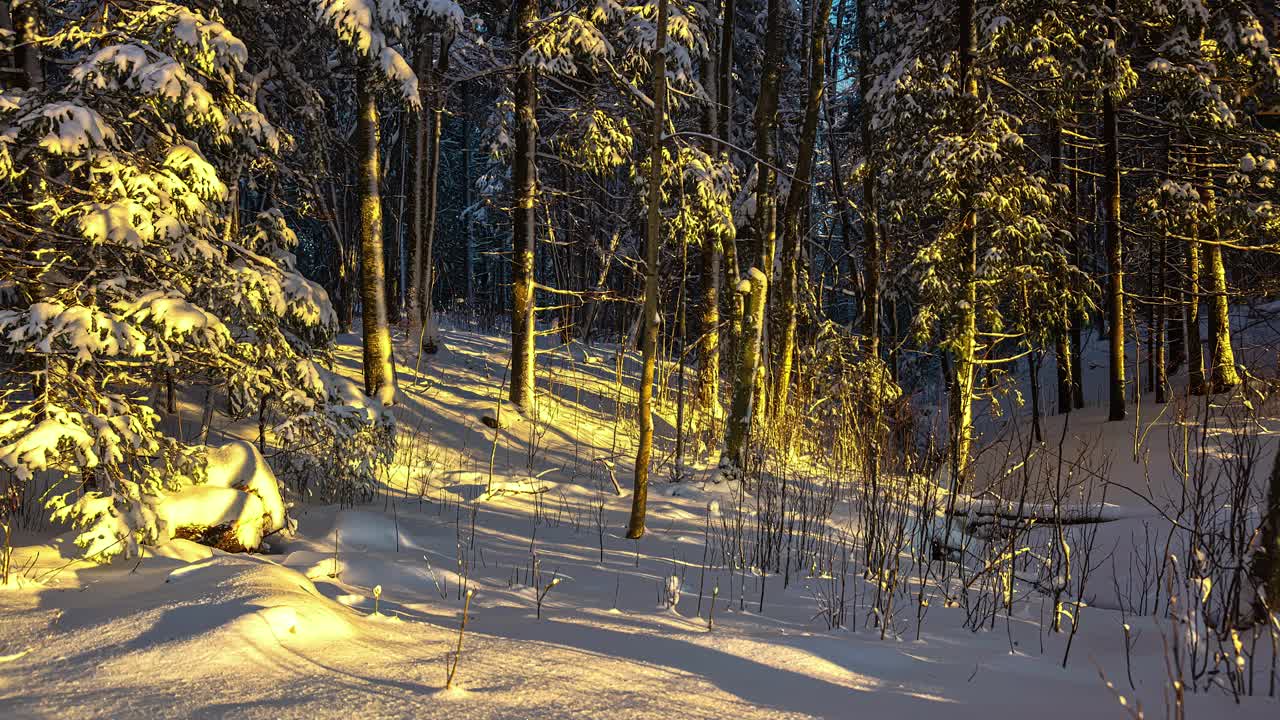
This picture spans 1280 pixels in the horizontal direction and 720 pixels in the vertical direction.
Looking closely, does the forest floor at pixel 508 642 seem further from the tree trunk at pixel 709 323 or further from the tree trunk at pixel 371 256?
the tree trunk at pixel 709 323

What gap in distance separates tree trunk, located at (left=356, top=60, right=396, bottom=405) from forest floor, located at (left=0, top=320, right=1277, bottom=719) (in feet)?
12.3

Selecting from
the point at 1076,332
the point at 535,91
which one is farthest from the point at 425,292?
the point at 1076,332

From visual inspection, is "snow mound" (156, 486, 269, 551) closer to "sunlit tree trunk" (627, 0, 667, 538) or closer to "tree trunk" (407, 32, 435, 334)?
"sunlit tree trunk" (627, 0, 667, 538)

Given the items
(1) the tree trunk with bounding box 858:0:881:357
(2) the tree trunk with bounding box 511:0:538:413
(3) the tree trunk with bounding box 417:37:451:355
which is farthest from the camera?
(1) the tree trunk with bounding box 858:0:881:357

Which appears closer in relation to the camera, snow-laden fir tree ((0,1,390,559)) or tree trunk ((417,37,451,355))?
snow-laden fir tree ((0,1,390,559))

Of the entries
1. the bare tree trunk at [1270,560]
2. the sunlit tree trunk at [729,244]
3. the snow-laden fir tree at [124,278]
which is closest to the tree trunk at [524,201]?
the sunlit tree trunk at [729,244]

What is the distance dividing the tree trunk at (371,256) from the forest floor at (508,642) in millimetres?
3757

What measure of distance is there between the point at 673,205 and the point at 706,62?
334 centimetres

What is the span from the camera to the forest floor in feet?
10.2

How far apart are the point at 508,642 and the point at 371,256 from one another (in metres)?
7.56

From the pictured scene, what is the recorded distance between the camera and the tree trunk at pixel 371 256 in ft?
33.9

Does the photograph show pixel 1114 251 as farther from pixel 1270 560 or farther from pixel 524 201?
pixel 1270 560

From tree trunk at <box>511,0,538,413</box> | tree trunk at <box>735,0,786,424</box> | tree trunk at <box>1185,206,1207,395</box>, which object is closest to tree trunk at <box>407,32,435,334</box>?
tree trunk at <box>511,0,538,413</box>

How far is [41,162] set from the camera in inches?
229
